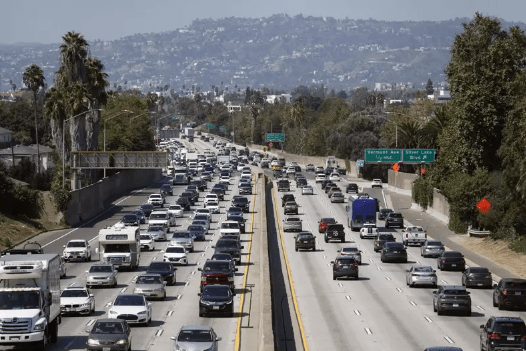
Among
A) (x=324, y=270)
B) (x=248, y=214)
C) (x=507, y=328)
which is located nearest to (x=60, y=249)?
(x=324, y=270)

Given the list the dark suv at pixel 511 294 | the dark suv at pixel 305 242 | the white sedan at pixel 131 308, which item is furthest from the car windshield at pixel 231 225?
the white sedan at pixel 131 308

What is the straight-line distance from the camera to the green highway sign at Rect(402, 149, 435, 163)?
109500mm

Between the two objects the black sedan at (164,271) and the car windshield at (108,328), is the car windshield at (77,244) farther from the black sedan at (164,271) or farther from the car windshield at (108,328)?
the car windshield at (108,328)

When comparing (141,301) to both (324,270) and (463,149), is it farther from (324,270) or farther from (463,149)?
(463,149)

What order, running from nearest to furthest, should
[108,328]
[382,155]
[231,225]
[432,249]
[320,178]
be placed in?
[108,328], [432,249], [231,225], [382,155], [320,178]

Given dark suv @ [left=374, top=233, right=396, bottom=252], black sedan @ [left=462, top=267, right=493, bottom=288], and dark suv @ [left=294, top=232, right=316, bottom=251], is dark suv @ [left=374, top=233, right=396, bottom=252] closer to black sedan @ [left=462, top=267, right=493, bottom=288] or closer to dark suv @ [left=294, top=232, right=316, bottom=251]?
dark suv @ [left=294, top=232, right=316, bottom=251]

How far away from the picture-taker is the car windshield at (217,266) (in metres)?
48.5

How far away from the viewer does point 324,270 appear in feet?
199

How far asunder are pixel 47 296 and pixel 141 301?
6.21m

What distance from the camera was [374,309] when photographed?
44.5 m

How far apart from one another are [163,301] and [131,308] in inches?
331

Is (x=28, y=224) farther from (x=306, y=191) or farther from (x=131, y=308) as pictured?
(x=306, y=191)

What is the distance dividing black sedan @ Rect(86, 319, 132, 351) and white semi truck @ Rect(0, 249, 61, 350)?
5.40ft

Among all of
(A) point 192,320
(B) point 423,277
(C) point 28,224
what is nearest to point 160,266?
(A) point 192,320
